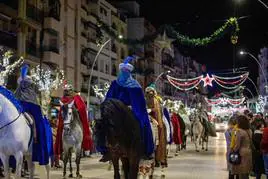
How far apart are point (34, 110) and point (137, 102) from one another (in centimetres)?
381

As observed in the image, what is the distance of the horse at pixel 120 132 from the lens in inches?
347

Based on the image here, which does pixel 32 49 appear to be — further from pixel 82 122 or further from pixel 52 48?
pixel 82 122

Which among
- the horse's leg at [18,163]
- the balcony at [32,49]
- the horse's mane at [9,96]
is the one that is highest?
the balcony at [32,49]

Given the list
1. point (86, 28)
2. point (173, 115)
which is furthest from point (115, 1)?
point (173, 115)

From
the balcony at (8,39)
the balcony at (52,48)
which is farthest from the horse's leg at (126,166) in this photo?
the balcony at (52,48)

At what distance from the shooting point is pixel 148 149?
988 centimetres

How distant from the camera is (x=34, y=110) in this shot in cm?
1261

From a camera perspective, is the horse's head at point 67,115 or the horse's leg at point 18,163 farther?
the horse's head at point 67,115

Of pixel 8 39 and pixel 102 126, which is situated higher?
pixel 8 39

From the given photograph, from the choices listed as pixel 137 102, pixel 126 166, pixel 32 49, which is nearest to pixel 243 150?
pixel 126 166

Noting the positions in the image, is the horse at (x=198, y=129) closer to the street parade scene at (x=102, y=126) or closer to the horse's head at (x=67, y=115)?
the street parade scene at (x=102, y=126)

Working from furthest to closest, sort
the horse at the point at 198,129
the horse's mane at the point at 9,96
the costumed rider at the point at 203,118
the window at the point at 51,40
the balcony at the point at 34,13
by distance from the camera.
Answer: the window at the point at 51,40 < the balcony at the point at 34,13 < the costumed rider at the point at 203,118 < the horse at the point at 198,129 < the horse's mane at the point at 9,96

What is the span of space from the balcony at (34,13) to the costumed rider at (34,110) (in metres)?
33.0

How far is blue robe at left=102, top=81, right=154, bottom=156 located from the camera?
9711 mm
